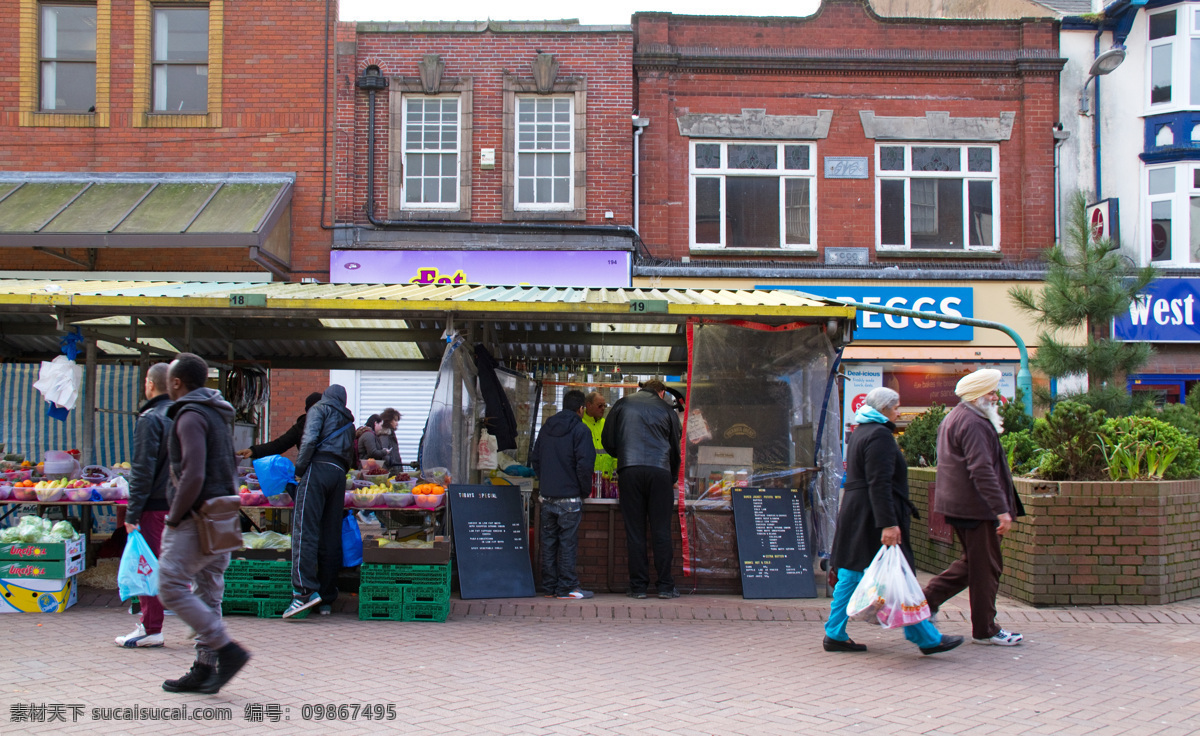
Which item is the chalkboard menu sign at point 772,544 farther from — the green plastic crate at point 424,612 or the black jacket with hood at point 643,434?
the green plastic crate at point 424,612

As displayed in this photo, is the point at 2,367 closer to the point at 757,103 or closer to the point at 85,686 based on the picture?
the point at 85,686

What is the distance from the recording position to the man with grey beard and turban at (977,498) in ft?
20.5

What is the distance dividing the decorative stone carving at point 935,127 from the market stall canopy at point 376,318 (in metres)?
7.74

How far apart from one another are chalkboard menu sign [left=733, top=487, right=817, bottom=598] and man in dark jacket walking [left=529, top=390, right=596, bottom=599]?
1.41 m

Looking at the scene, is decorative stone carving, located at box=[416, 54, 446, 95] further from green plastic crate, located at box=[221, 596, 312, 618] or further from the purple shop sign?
green plastic crate, located at box=[221, 596, 312, 618]

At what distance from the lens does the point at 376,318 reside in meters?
8.25

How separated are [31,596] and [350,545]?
94.4 inches

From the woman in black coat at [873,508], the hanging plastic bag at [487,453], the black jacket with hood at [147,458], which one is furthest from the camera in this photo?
the hanging plastic bag at [487,453]

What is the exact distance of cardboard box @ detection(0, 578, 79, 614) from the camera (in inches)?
289

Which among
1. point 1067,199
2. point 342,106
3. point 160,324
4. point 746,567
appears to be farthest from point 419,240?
point 1067,199

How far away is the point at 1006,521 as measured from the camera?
6.23 metres

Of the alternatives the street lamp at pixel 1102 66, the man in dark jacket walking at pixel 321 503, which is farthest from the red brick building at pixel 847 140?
the man in dark jacket walking at pixel 321 503

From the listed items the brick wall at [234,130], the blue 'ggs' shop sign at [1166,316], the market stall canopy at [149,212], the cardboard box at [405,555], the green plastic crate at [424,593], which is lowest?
the green plastic crate at [424,593]

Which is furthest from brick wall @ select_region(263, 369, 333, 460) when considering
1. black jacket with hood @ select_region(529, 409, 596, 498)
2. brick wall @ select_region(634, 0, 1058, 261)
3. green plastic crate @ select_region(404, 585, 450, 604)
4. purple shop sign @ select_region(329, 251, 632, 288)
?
green plastic crate @ select_region(404, 585, 450, 604)
